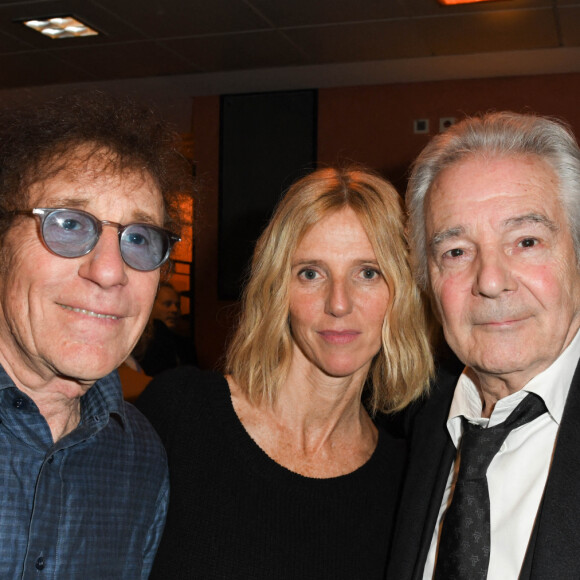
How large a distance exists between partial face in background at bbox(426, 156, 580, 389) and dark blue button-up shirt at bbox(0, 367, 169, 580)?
2.91ft

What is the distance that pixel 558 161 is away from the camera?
1832 millimetres

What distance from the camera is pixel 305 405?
239 centimetres

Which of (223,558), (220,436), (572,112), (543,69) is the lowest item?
(223,558)

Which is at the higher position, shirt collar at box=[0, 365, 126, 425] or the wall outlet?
the wall outlet

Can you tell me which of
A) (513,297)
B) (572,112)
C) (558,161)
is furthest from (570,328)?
(572,112)

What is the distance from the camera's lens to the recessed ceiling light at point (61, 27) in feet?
19.1

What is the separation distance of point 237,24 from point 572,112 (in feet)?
10.6

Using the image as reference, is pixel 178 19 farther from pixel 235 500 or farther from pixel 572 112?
pixel 235 500

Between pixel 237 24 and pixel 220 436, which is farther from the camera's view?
pixel 237 24

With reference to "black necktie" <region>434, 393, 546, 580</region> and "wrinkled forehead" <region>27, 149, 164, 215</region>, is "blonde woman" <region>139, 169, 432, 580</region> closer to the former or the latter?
"black necktie" <region>434, 393, 546, 580</region>

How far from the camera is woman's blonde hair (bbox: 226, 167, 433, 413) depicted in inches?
90.5

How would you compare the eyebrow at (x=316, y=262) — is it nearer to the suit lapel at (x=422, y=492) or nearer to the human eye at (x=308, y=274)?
the human eye at (x=308, y=274)

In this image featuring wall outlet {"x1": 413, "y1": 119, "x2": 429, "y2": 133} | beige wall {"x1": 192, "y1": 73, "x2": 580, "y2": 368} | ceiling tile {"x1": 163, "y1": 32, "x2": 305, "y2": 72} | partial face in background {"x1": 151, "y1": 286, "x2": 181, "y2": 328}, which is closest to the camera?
ceiling tile {"x1": 163, "y1": 32, "x2": 305, "y2": 72}

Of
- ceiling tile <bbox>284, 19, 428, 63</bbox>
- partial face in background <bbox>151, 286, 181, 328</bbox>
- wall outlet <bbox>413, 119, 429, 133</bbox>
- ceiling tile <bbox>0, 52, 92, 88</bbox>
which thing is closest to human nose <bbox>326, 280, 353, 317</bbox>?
ceiling tile <bbox>284, 19, 428, 63</bbox>
